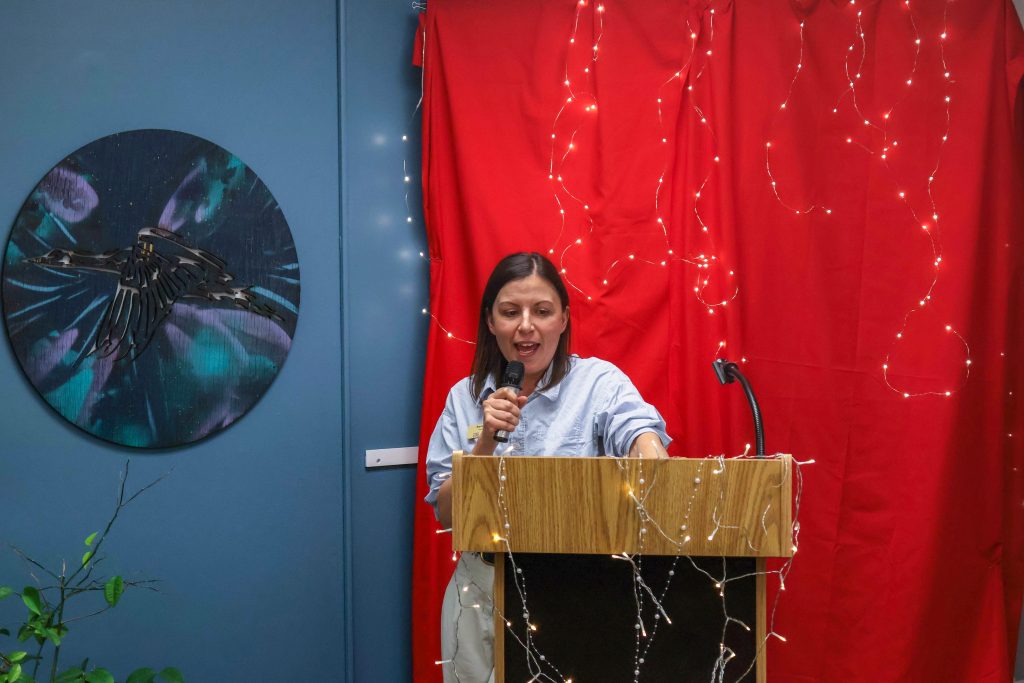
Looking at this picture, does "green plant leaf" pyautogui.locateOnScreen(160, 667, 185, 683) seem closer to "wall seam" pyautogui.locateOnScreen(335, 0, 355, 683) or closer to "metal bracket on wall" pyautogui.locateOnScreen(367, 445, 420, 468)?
"wall seam" pyautogui.locateOnScreen(335, 0, 355, 683)

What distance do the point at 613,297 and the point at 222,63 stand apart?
4.41 ft

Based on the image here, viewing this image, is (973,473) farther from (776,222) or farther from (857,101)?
(857,101)

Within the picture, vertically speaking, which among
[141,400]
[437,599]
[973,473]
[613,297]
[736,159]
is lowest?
[437,599]

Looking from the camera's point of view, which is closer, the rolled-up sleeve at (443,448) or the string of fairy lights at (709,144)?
the rolled-up sleeve at (443,448)

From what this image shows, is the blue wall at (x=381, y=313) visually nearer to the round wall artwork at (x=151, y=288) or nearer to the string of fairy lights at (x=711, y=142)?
the string of fairy lights at (x=711, y=142)

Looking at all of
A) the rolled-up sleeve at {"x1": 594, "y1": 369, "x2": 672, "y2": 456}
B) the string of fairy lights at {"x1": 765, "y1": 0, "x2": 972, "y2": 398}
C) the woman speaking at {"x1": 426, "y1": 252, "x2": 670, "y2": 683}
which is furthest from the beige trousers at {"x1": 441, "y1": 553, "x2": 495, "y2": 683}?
the string of fairy lights at {"x1": 765, "y1": 0, "x2": 972, "y2": 398}

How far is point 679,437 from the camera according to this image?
2361 mm

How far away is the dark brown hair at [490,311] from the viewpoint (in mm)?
1890

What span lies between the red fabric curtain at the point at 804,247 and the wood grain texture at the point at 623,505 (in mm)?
1090

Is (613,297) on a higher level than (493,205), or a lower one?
lower

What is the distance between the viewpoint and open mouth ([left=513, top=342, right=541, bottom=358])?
1.84m

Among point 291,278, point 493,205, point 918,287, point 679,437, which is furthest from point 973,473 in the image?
point 291,278

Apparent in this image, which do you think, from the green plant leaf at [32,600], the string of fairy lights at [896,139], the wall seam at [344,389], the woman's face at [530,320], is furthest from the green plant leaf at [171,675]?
the string of fairy lights at [896,139]

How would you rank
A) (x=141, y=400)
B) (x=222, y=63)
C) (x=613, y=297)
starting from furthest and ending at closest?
(x=613, y=297)
(x=222, y=63)
(x=141, y=400)
